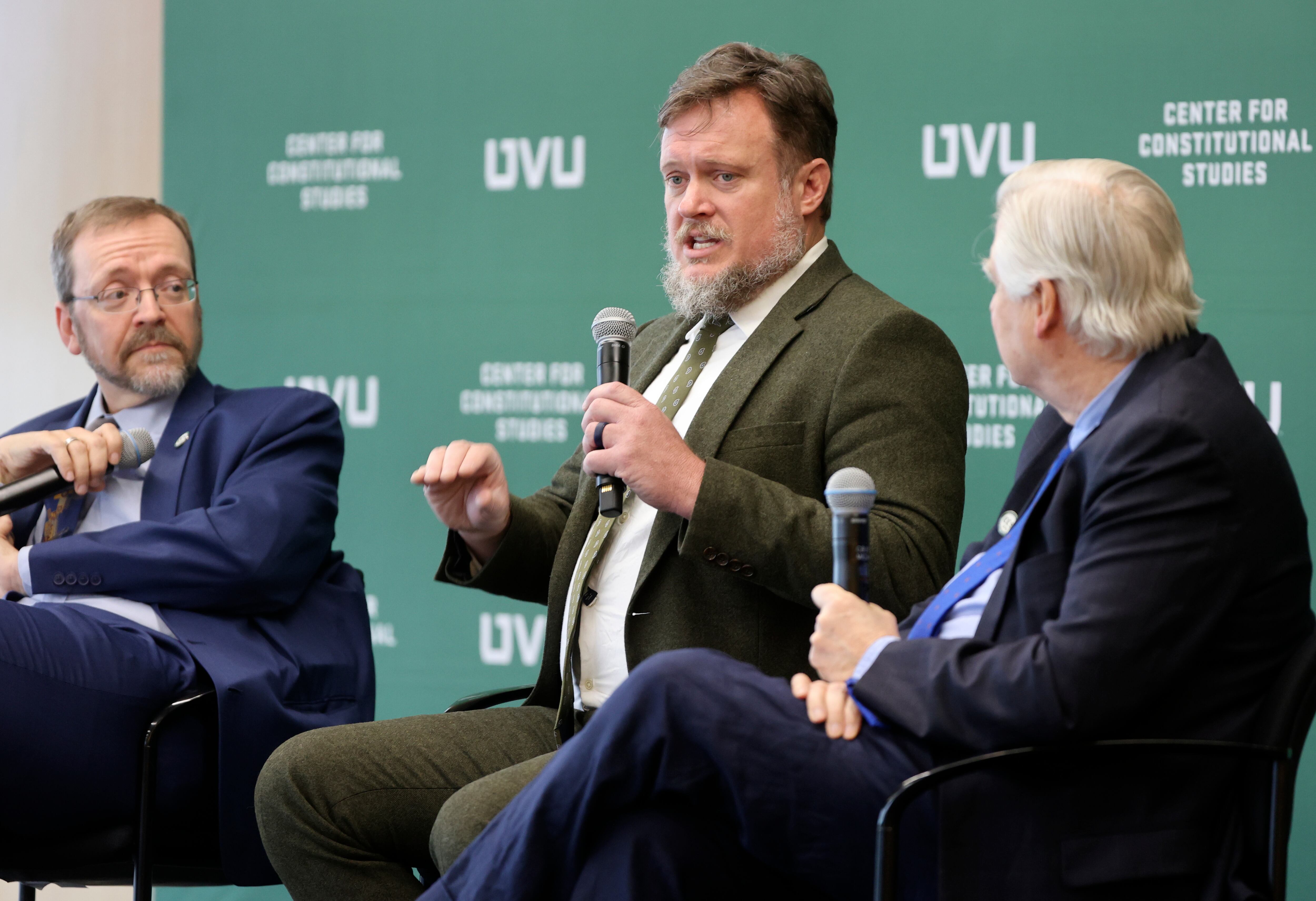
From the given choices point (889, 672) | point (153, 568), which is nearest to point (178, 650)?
point (153, 568)

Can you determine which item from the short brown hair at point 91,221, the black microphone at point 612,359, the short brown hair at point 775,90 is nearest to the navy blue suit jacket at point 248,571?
the short brown hair at point 91,221

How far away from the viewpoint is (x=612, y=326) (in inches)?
92.4

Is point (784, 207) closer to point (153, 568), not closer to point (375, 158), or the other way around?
point (153, 568)

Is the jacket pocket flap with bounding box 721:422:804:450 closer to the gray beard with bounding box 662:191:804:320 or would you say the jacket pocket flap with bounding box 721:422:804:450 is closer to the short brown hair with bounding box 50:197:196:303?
the gray beard with bounding box 662:191:804:320

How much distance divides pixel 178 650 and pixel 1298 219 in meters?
2.75

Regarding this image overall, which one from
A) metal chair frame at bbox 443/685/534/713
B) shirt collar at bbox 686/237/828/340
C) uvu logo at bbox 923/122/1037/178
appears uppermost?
uvu logo at bbox 923/122/1037/178

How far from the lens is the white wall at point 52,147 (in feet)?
14.9

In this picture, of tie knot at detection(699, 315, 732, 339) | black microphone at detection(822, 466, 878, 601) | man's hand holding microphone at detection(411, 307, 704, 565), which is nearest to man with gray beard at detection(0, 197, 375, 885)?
man's hand holding microphone at detection(411, 307, 704, 565)

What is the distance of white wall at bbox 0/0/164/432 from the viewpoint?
455 cm

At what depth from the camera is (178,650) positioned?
2562mm

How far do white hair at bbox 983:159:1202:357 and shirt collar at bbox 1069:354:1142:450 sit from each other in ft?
0.08

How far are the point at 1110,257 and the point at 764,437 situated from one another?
73 centimetres

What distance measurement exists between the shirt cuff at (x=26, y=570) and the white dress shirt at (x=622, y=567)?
3.53 ft

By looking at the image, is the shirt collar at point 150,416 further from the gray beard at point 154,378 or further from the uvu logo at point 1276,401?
the uvu logo at point 1276,401
